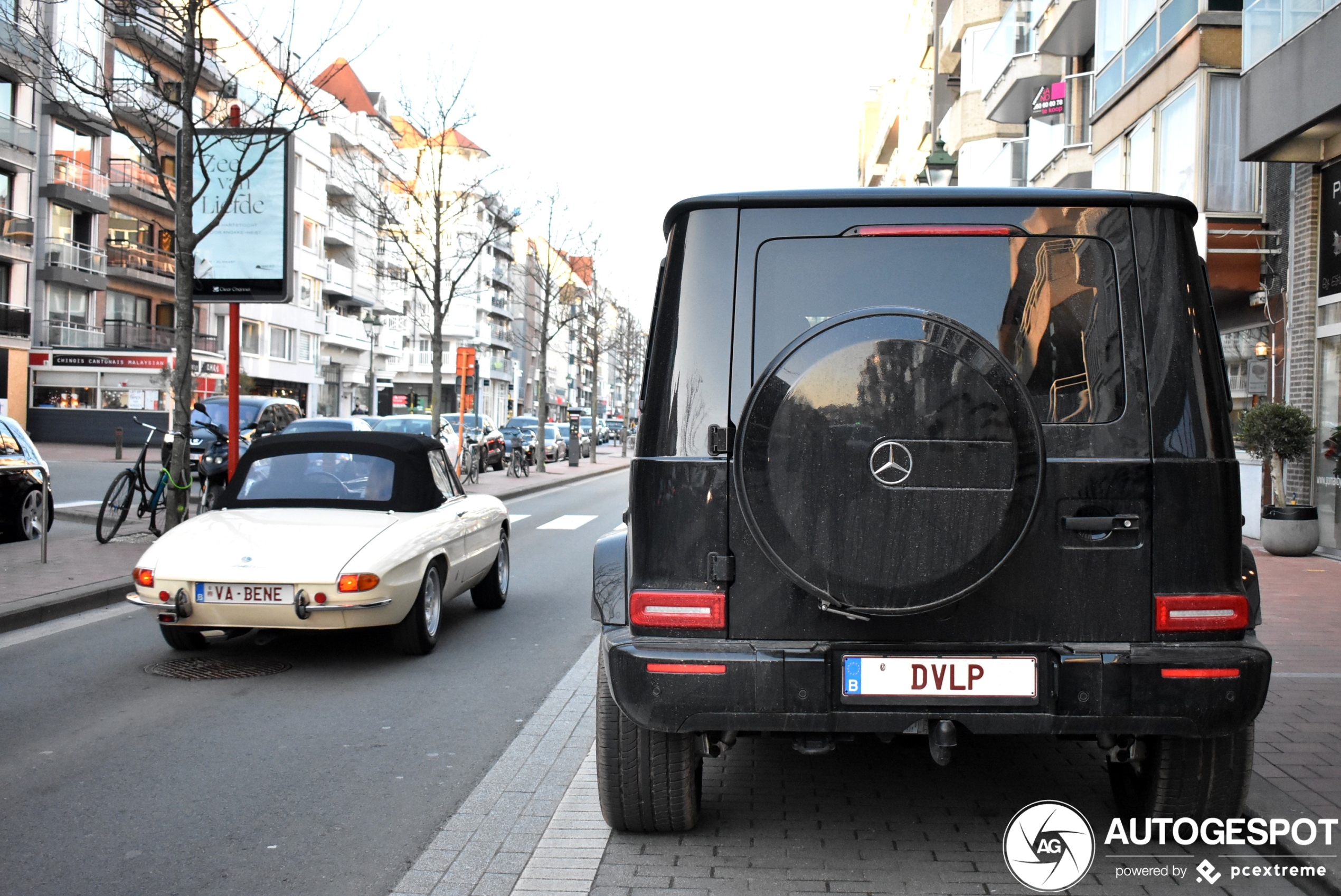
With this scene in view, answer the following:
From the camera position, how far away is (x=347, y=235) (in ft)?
221

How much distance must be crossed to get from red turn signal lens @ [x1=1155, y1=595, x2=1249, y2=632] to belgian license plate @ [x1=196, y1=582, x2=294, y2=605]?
468 centimetres

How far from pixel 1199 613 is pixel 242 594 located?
196 inches

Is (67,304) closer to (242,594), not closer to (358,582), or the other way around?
(242,594)

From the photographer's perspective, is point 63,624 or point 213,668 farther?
point 63,624

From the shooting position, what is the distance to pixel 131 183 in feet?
162

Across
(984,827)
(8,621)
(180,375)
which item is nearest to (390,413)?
(180,375)

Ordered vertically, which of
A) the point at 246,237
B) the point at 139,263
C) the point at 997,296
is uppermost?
the point at 139,263

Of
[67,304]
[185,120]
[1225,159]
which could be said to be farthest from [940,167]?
[67,304]

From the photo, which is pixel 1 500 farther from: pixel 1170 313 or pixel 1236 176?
pixel 1236 176

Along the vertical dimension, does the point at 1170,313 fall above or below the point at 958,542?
above

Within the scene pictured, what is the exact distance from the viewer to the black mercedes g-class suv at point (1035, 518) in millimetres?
3523

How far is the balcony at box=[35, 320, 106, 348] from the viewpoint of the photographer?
149 ft

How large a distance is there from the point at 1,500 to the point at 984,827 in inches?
451

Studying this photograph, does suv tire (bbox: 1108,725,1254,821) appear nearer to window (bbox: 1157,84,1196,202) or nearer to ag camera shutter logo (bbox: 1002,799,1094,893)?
ag camera shutter logo (bbox: 1002,799,1094,893)
